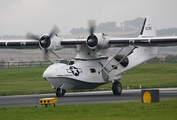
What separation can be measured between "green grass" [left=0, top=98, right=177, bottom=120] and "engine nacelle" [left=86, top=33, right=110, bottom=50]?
9.96 metres

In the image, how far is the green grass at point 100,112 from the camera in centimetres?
2395

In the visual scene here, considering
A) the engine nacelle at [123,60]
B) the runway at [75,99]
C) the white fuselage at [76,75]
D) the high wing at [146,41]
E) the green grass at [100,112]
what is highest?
the high wing at [146,41]

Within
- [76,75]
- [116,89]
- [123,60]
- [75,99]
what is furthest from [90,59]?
[75,99]

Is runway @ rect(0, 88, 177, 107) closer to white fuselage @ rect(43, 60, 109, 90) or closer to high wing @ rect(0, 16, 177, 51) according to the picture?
white fuselage @ rect(43, 60, 109, 90)

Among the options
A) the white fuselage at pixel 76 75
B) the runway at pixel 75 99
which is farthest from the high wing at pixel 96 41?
the runway at pixel 75 99

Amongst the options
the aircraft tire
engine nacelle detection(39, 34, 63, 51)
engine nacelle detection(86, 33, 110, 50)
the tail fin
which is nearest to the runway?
the aircraft tire

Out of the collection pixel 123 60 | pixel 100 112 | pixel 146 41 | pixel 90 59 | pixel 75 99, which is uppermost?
pixel 146 41

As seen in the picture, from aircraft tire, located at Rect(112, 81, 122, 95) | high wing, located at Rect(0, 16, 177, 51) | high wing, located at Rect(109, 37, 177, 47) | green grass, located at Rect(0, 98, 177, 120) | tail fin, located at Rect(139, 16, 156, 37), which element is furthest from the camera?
tail fin, located at Rect(139, 16, 156, 37)

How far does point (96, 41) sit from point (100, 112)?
13.4 m

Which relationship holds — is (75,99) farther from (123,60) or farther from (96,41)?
(123,60)

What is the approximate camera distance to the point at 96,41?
38656 millimetres

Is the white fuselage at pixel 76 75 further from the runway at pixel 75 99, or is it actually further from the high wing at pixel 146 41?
the high wing at pixel 146 41

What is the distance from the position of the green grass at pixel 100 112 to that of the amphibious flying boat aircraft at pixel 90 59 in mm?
9616

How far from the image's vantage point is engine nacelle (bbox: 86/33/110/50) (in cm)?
3862
